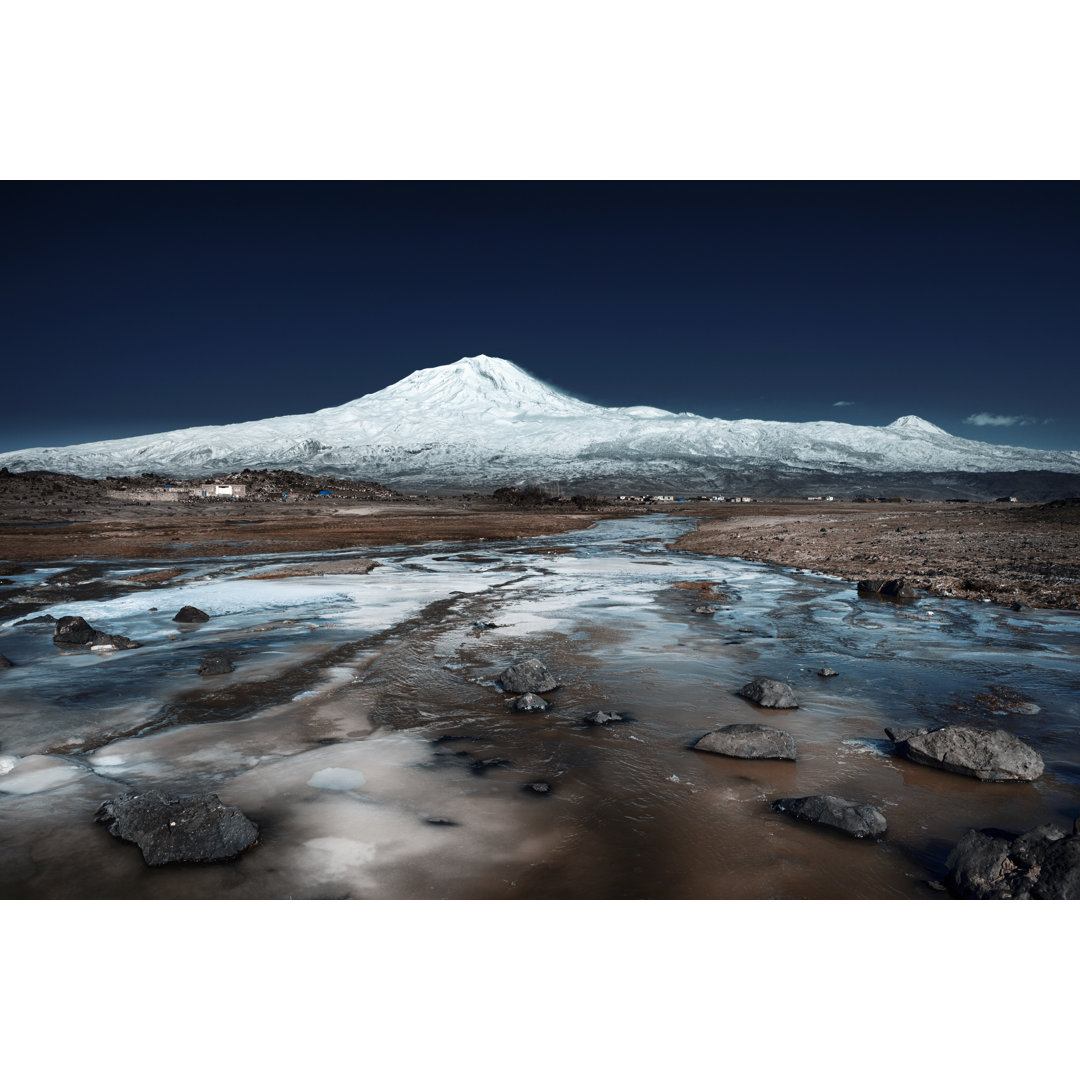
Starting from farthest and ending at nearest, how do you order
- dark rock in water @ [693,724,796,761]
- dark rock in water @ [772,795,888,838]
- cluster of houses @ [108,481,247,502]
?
cluster of houses @ [108,481,247,502] < dark rock in water @ [693,724,796,761] < dark rock in water @ [772,795,888,838]

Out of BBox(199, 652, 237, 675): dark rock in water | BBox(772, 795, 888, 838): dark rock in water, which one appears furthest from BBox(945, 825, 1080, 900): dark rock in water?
BBox(199, 652, 237, 675): dark rock in water

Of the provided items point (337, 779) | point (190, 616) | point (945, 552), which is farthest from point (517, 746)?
point (945, 552)

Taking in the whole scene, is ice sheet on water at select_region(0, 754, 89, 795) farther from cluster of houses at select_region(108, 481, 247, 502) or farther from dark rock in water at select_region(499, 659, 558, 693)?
cluster of houses at select_region(108, 481, 247, 502)

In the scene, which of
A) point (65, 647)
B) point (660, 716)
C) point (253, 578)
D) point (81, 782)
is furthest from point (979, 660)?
point (253, 578)

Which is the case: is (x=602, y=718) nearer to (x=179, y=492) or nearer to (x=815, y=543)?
(x=815, y=543)

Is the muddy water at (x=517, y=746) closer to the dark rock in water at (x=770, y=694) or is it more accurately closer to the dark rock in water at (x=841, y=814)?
the dark rock in water at (x=841, y=814)

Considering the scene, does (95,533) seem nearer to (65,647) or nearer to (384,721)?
(65,647)
